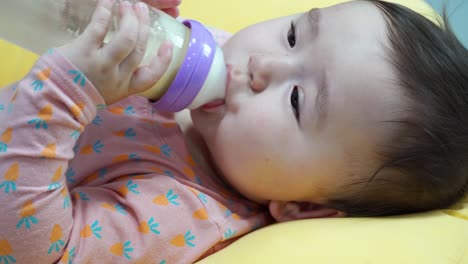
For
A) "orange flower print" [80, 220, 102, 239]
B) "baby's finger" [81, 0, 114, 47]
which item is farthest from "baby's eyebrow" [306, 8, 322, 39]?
"orange flower print" [80, 220, 102, 239]

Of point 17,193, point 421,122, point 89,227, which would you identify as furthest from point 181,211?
point 421,122

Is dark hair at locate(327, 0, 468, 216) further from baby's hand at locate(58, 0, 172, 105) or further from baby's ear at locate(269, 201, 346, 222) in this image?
baby's hand at locate(58, 0, 172, 105)

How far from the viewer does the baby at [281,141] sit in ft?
2.42

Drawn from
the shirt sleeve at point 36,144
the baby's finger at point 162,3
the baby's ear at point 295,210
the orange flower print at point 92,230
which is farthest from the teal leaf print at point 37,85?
the baby's ear at point 295,210

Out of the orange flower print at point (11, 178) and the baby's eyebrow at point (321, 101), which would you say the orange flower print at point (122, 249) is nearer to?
the orange flower print at point (11, 178)

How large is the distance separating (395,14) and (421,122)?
186 millimetres

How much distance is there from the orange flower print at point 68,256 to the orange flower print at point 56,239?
0.01 meters

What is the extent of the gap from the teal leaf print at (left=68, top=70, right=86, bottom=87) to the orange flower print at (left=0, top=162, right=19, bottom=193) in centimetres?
13

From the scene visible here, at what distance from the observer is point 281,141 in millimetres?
812

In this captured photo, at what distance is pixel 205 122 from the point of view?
85 cm

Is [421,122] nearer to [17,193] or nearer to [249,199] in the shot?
[249,199]

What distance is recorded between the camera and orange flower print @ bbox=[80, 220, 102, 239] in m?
0.72

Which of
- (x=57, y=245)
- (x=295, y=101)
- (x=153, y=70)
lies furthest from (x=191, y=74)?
(x=57, y=245)

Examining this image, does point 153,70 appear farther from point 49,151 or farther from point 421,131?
point 421,131
